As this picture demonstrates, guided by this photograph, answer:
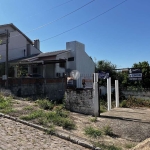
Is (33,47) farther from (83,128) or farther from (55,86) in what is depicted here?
(83,128)

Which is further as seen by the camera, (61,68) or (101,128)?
(61,68)

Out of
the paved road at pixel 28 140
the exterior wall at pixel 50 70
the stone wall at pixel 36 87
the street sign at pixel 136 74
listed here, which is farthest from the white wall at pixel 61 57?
the paved road at pixel 28 140

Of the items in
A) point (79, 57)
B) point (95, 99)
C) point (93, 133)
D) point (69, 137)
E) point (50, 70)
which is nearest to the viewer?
point (69, 137)

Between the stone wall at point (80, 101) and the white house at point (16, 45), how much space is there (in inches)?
748

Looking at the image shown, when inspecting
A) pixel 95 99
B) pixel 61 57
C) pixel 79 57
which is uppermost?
pixel 79 57

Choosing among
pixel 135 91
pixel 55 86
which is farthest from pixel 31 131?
pixel 55 86

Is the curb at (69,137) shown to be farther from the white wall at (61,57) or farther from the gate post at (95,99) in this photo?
the white wall at (61,57)

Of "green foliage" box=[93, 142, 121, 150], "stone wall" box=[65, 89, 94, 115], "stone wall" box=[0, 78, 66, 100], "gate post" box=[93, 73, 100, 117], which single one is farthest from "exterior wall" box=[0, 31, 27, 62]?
"green foliage" box=[93, 142, 121, 150]

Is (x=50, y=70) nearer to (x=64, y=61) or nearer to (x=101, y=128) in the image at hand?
(x=64, y=61)

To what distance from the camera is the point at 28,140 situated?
5.40 meters

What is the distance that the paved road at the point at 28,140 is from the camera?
195 inches

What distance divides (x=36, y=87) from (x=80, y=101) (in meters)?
8.18

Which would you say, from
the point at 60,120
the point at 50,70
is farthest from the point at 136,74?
the point at 50,70

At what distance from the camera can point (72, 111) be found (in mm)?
9969
